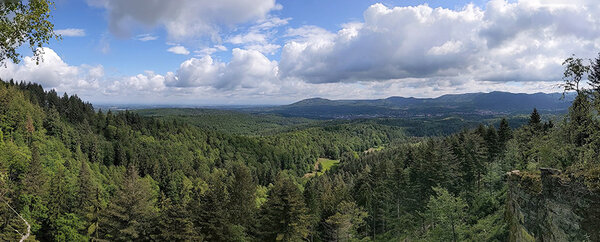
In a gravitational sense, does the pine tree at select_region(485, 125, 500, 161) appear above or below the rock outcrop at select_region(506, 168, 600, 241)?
below

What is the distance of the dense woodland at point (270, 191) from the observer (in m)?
23.0

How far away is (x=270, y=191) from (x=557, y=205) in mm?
32314

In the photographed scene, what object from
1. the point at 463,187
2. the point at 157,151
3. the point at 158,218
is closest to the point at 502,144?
the point at 463,187

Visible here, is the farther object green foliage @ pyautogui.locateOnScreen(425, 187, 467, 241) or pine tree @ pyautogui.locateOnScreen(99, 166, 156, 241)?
pine tree @ pyautogui.locateOnScreen(99, 166, 156, 241)

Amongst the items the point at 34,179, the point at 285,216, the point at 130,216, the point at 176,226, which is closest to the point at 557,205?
the point at 285,216

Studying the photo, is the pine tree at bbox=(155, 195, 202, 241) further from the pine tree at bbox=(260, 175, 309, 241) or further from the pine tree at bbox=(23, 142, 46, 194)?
the pine tree at bbox=(23, 142, 46, 194)

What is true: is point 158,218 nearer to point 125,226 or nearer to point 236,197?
point 125,226

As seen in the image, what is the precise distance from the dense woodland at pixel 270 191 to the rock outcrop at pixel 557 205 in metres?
1.30

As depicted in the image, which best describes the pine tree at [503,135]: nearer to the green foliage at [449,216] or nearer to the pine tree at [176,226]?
the green foliage at [449,216]

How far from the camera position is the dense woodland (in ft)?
75.4

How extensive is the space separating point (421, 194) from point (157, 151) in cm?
9982

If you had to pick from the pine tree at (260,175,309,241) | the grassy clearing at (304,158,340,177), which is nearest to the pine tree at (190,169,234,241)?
the pine tree at (260,175,309,241)

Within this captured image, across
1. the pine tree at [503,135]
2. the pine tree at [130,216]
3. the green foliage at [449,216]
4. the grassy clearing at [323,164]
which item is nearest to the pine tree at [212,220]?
the pine tree at [130,216]

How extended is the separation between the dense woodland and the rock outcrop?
1298mm
